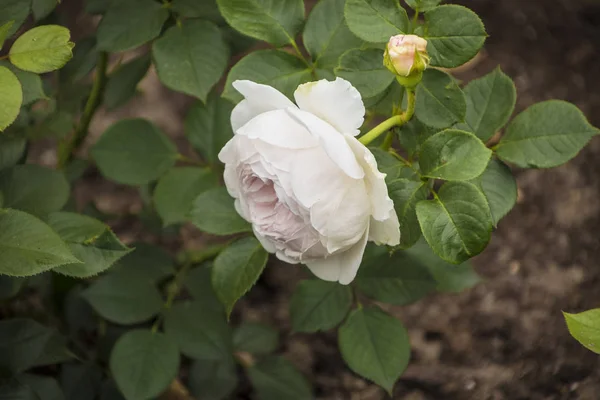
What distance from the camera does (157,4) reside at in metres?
1.04

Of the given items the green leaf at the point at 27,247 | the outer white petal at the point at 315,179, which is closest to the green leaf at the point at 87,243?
the green leaf at the point at 27,247

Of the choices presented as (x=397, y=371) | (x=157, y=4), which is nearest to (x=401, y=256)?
(x=397, y=371)

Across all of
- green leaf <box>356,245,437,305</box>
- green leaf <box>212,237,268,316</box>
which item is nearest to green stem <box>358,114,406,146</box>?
green leaf <box>212,237,268,316</box>

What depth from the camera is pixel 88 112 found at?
125cm

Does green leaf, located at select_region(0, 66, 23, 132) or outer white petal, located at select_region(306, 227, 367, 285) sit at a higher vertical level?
green leaf, located at select_region(0, 66, 23, 132)

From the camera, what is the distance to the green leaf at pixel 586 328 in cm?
73

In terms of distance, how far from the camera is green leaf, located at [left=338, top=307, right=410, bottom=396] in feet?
3.40

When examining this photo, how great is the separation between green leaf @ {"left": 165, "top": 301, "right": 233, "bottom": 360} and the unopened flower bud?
0.64 metres

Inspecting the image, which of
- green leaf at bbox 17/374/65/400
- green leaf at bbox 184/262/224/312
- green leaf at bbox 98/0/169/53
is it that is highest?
green leaf at bbox 98/0/169/53

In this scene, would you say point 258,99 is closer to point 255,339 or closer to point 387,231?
point 387,231

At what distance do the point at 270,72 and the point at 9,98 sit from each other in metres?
0.31

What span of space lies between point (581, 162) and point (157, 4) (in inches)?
44.0

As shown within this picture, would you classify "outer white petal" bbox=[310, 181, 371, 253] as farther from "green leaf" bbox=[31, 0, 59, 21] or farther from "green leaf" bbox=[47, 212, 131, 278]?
"green leaf" bbox=[31, 0, 59, 21]

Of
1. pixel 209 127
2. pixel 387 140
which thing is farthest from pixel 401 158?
pixel 209 127
